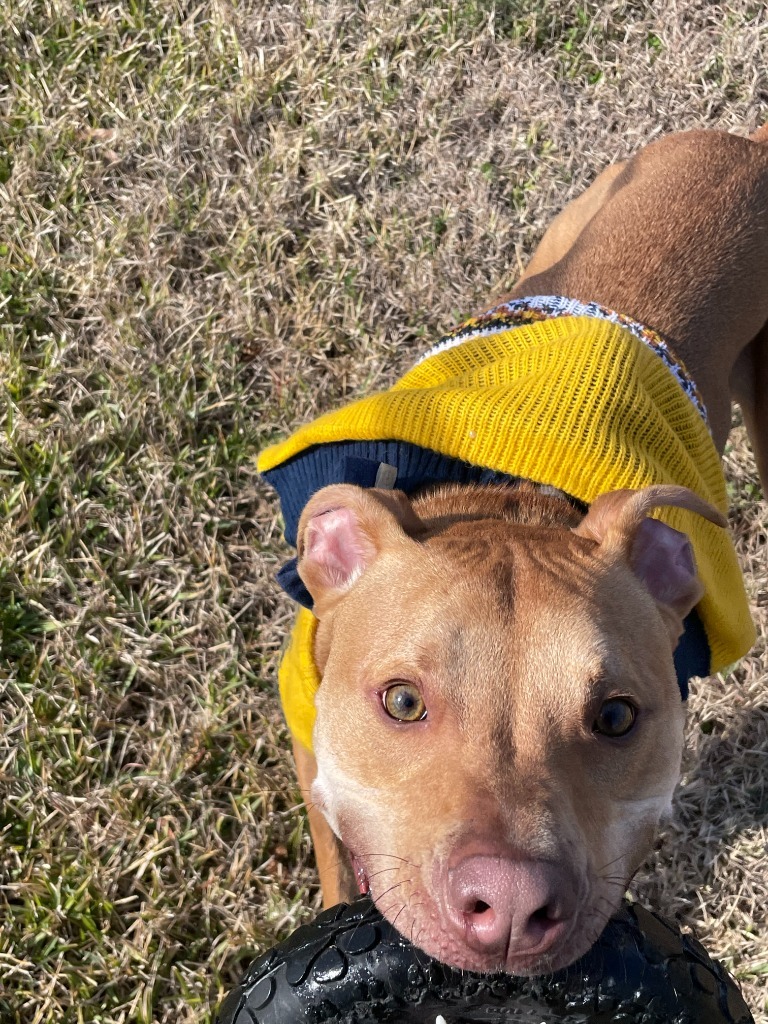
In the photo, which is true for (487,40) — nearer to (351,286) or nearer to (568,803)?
(351,286)

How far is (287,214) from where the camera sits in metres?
6.07

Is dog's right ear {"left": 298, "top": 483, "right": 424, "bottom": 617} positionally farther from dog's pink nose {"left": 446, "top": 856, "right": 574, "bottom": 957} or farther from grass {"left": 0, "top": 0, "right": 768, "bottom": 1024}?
grass {"left": 0, "top": 0, "right": 768, "bottom": 1024}

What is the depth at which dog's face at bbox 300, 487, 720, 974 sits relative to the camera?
2.59 meters

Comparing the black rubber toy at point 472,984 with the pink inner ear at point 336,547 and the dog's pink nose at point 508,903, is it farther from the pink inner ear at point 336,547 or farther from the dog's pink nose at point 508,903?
the pink inner ear at point 336,547

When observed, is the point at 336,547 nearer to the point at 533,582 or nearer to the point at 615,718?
the point at 533,582

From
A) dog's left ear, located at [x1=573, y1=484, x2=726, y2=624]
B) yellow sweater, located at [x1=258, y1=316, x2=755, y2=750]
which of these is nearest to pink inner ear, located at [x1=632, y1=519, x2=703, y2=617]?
dog's left ear, located at [x1=573, y1=484, x2=726, y2=624]

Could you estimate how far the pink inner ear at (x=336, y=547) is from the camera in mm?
3467

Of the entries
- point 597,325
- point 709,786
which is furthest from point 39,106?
point 709,786

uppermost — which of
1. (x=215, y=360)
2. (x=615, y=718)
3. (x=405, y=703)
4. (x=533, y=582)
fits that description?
(x=533, y=582)

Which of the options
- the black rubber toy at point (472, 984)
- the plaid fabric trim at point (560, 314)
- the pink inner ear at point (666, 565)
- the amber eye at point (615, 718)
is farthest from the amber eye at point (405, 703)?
the plaid fabric trim at point (560, 314)

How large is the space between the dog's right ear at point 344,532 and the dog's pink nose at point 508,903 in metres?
1.15

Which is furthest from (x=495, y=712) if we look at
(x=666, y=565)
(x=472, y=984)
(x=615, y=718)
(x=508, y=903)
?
(x=666, y=565)

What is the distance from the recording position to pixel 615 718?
303 cm

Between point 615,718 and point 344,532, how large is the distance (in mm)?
1029
